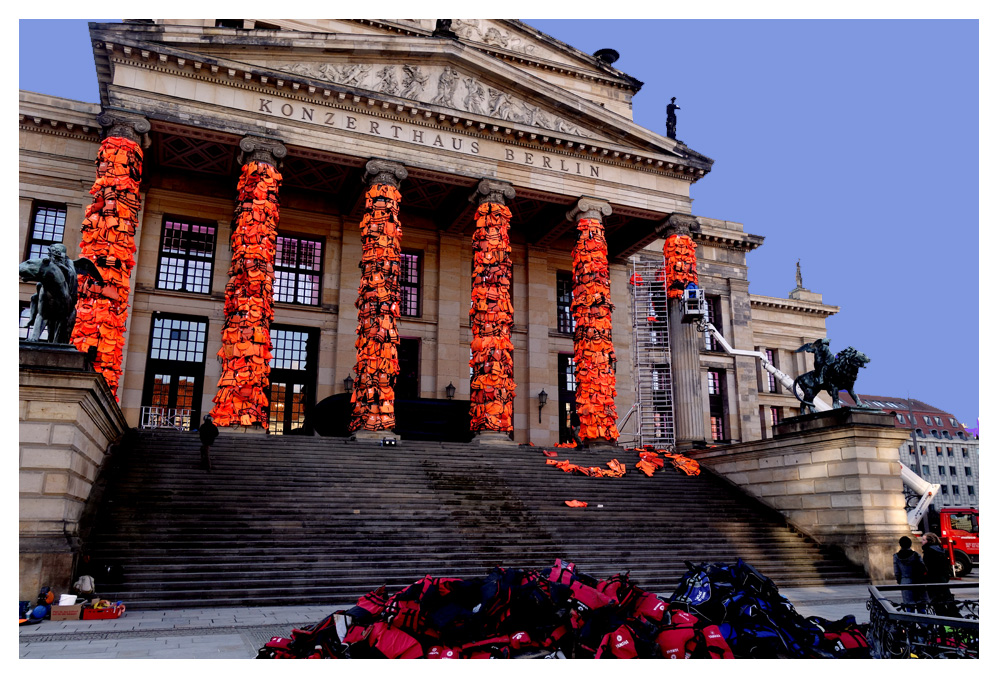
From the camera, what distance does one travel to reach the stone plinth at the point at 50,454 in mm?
11836

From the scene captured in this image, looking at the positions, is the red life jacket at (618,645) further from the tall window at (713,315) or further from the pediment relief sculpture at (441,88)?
the tall window at (713,315)

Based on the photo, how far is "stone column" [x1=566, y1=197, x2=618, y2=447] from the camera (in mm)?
A: 27109

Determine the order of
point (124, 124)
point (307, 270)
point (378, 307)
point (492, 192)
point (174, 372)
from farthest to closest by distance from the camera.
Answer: point (307, 270) → point (492, 192) → point (174, 372) → point (378, 307) → point (124, 124)

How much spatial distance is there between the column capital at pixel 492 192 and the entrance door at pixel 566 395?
382 inches

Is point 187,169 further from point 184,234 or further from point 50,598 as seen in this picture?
point 50,598

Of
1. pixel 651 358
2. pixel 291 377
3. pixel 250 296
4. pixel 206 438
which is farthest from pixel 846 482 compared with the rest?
pixel 291 377

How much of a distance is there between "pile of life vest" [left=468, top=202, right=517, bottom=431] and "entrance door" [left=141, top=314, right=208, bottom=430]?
36.0 feet

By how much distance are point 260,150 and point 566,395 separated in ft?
58.6

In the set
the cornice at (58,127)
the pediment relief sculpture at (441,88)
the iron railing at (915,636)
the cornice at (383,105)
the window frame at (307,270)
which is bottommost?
the iron railing at (915,636)

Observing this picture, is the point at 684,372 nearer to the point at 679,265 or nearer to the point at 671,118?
the point at 679,265

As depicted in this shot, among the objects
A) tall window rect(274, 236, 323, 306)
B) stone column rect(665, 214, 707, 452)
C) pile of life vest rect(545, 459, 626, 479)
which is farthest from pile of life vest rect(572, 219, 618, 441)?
tall window rect(274, 236, 323, 306)

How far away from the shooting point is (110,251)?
70.1ft

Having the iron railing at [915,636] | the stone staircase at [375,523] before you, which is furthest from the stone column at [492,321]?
the iron railing at [915,636]
